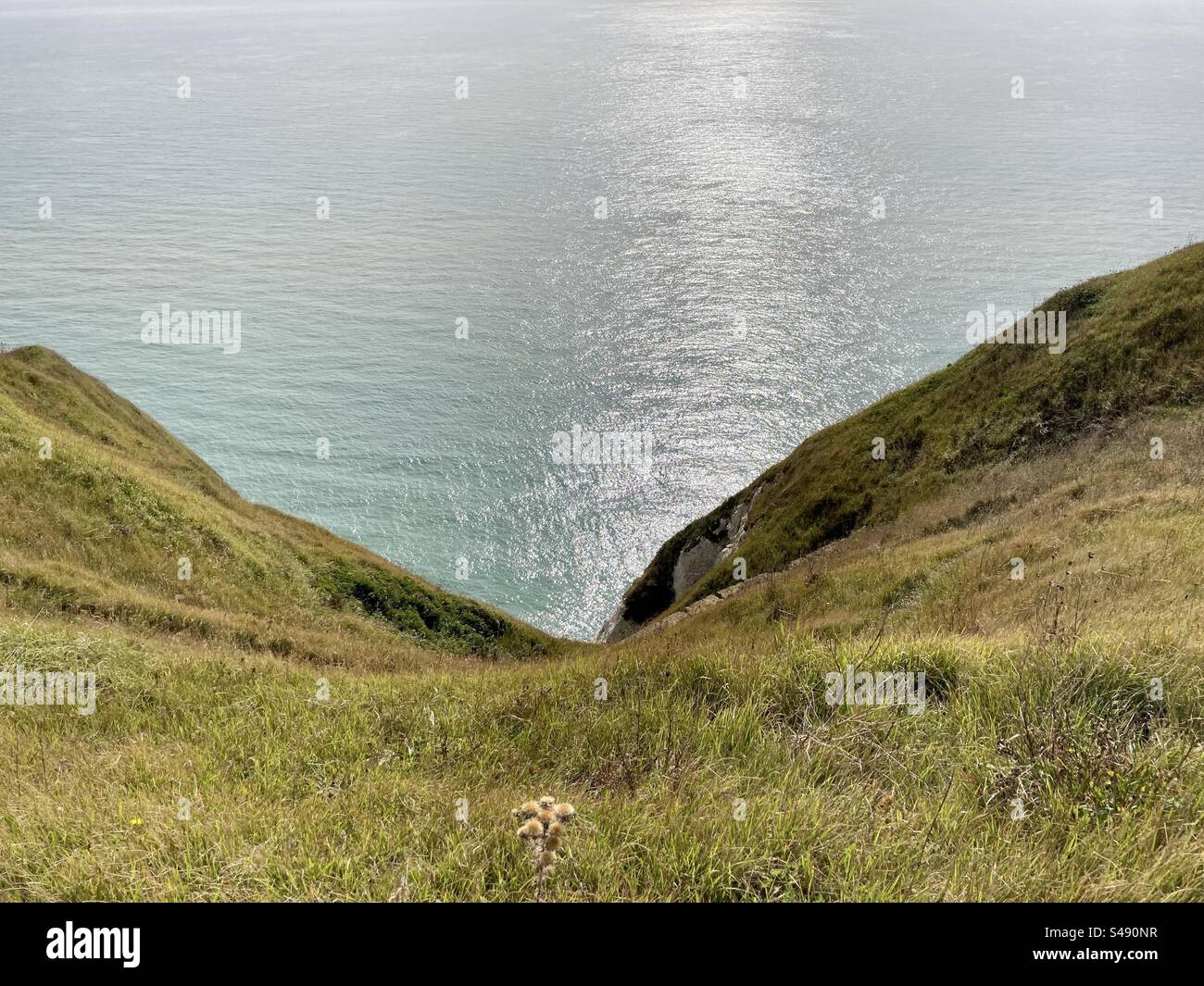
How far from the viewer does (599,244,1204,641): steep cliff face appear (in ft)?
119

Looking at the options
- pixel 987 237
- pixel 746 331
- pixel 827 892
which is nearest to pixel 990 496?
pixel 827 892

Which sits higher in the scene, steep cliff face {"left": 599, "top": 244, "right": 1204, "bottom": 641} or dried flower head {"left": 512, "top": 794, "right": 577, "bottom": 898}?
steep cliff face {"left": 599, "top": 244, "right": 1204, "bottom": 641}

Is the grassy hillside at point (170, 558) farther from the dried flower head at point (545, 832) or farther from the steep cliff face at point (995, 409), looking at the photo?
the steep cliff face at point (995, 409)

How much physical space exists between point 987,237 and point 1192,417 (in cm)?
18288

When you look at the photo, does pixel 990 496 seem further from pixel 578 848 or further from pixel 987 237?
pixel 987 237

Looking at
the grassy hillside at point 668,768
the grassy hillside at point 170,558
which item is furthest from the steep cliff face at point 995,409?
the grassy hillside at point 668,768

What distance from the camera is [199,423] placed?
140 meters

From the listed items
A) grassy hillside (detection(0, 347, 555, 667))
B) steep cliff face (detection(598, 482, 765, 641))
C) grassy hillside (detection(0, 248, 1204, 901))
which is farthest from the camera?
steep cliff face (detection(598, 482, 765, 641))

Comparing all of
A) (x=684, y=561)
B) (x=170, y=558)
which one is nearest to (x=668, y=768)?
(x=170, y=558)

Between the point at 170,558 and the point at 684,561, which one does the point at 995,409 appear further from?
the point at 170,558

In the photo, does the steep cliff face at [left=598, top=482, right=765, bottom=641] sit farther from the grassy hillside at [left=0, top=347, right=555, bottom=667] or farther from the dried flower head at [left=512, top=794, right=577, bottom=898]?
the dried flower head at [left=512, top=794, right=577, bottom=898]

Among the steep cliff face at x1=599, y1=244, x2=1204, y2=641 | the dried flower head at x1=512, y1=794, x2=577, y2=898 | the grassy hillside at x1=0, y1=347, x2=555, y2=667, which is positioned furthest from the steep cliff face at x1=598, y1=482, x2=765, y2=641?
the dried flower head at x1=512, y1=794, x2=577, y2=898

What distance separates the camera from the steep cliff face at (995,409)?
119ft

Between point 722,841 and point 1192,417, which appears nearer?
point 722,841
